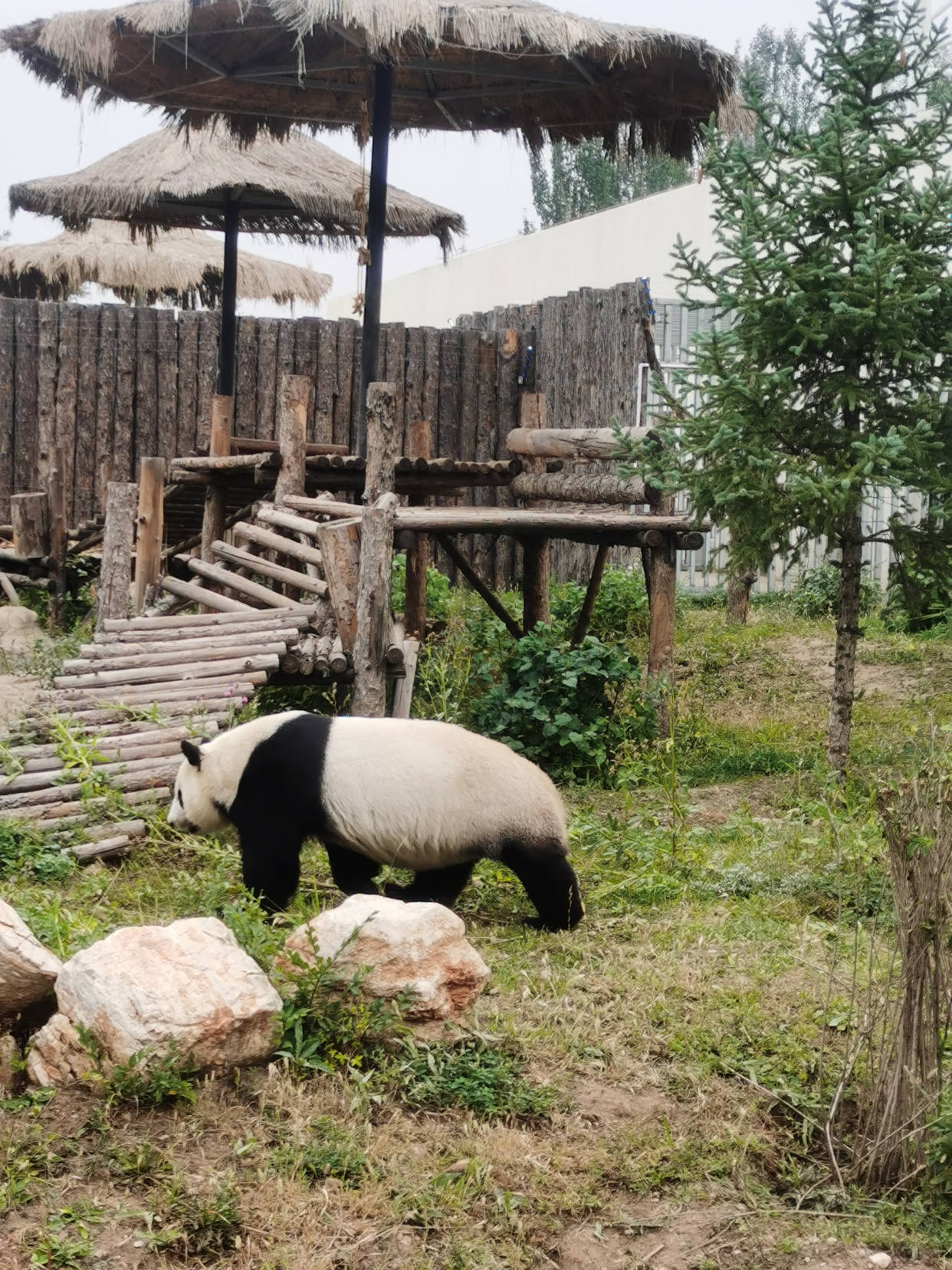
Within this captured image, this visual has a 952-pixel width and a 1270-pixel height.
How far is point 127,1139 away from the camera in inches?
138

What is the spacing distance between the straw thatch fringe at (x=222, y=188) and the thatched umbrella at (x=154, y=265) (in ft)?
11.2

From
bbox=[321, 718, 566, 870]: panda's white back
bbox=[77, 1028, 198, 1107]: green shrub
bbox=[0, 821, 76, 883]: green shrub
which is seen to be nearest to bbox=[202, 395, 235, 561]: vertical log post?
bbox=[0, 821, 76, 883]: green shrub

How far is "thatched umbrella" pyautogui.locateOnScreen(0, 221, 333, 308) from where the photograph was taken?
55.3 feet

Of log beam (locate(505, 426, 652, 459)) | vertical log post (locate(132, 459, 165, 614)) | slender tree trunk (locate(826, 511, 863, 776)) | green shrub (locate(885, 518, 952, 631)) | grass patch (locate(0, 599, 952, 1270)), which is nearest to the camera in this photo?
grass patch (locate(0, 599, 952, 1270))

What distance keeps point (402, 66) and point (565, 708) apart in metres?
4.45

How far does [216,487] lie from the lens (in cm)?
1032

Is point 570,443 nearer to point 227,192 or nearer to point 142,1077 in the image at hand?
point 227,192

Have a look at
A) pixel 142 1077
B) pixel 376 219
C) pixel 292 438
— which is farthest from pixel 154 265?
pixel 142 1077

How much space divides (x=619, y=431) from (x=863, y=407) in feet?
4.11

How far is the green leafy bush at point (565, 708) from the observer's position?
7.77 metres

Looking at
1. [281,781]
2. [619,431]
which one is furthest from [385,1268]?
[619,431]

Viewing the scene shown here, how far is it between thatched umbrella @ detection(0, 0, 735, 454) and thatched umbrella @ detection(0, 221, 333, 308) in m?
5.54

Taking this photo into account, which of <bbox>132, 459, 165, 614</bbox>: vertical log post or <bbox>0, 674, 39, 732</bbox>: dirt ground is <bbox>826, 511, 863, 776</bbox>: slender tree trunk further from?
<bbox>132, 459, 165, 614</bbox>: vertical log post

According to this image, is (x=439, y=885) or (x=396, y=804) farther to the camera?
(x=439, y=885)
